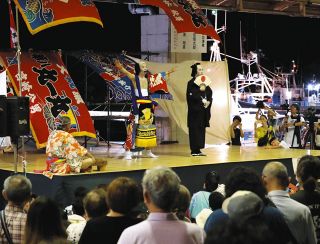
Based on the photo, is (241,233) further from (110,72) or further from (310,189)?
(110,72)

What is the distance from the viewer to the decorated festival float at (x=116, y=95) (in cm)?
775

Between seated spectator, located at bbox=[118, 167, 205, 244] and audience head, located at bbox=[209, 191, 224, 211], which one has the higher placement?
seated spectator, located at bbox=[118, 167, 205, 244]

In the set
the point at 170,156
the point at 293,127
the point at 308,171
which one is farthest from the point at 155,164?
the point at 308,171

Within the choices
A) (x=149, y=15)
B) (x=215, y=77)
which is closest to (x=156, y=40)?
(x=149, y=15)

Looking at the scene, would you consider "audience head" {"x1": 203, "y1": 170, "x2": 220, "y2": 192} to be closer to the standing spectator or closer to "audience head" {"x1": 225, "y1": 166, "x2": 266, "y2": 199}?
"audience head" {"x1": 225, "y1": 166, "x2": 266, "y2": 199}

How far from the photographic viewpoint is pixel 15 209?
11.9ft

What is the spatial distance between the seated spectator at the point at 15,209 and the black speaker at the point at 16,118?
109 inches

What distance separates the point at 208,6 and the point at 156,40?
1184 millimetres

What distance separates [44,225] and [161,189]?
0.58 m

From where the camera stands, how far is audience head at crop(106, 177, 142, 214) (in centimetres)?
301

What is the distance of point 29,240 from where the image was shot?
290 centimetres

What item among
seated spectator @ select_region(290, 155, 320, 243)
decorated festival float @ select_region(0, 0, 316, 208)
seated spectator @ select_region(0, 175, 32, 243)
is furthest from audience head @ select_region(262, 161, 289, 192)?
decorated festival float @ select_region(0, 0, 316, 208)

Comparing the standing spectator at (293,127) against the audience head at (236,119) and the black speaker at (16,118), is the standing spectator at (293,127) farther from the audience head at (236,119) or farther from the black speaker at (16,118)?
the black speaker at (16,118)

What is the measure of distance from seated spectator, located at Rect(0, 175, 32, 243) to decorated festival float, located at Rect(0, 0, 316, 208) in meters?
2.70
